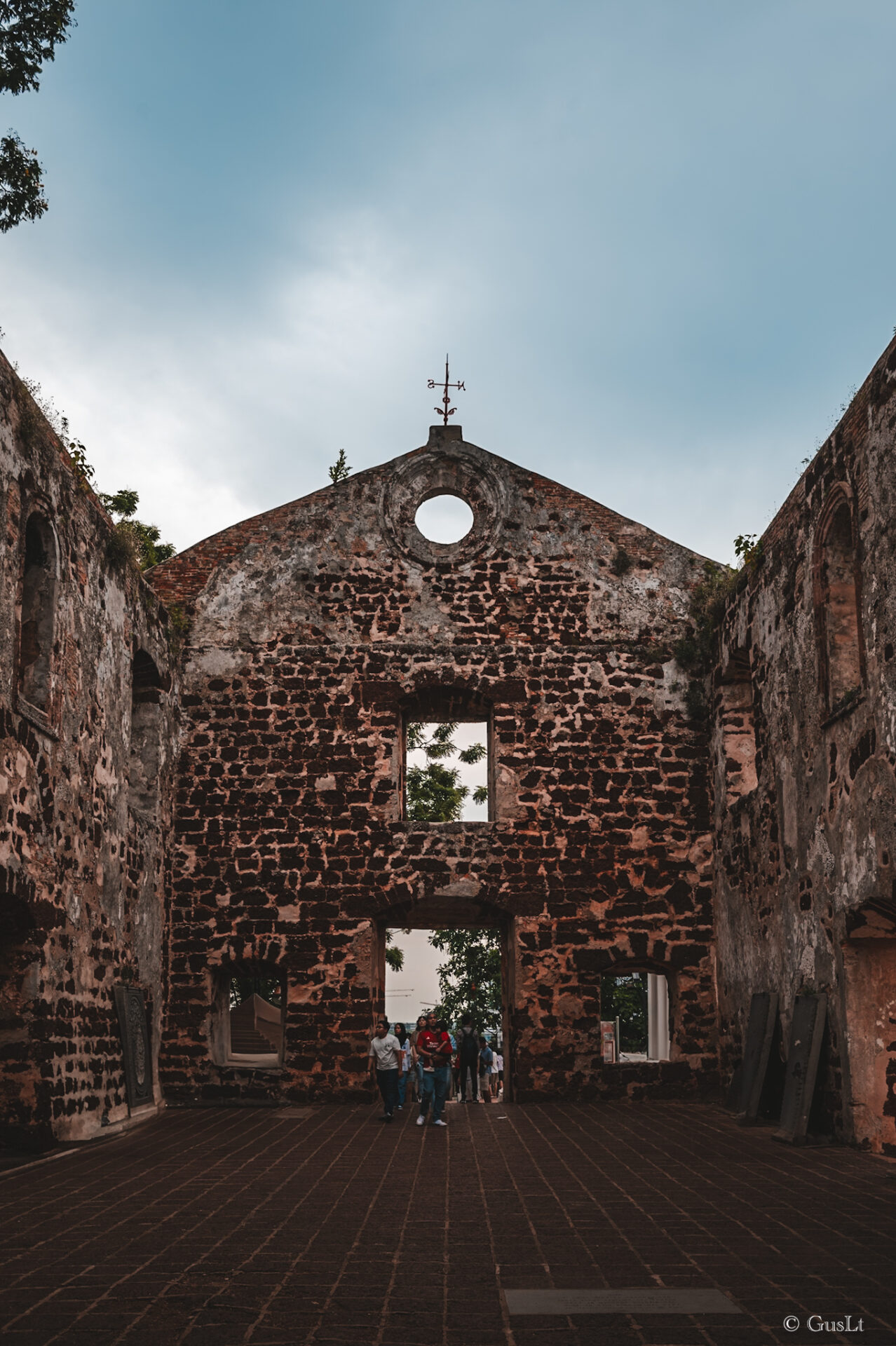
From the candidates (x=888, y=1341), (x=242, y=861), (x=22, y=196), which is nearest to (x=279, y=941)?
(x=242, y=861)

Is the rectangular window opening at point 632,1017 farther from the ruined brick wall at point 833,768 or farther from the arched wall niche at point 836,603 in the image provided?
the arched wall niche at point 836,603

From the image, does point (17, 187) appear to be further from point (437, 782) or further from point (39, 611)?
point (437, 782)

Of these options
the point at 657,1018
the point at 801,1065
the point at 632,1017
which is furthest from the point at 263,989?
the point at 801,1065

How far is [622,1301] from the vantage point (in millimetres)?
4898

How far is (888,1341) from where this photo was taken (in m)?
4.27

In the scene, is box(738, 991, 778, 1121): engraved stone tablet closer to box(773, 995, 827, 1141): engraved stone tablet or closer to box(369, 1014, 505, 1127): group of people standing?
box(773, 995, 827, 1141): engraved stone tablet

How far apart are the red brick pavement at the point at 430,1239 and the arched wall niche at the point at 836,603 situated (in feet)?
12.3

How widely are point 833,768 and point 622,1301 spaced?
633 centimetres

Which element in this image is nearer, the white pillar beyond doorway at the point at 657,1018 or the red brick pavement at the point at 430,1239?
the red brick pavement at the point at 430,1239

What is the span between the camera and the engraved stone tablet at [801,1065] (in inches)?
403

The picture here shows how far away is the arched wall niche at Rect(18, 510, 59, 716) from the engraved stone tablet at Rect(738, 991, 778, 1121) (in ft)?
23.4

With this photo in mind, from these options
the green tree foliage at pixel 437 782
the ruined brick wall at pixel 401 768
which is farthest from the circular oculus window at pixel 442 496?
the green tree foliage at pixel 437 782

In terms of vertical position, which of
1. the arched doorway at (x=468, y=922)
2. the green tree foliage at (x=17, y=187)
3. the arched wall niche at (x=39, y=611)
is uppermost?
the green tree foliage at (x=17, y=187)

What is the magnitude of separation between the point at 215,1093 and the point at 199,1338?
10067 millimetres
